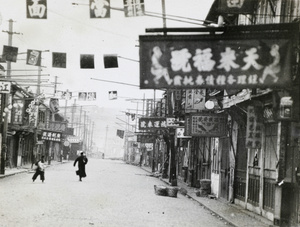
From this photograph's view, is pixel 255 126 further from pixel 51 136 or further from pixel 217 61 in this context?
pixel 51 136

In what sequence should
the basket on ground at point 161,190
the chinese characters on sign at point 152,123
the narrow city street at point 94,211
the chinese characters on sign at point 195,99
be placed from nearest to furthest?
the narrow city street at point 94,211 → the basket on ground at point 161,190 → the chinese characters on sign at point 195,99 → the chinese characters on sign at point 152,123

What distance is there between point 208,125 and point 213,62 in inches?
499

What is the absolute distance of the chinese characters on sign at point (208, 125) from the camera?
22484mm

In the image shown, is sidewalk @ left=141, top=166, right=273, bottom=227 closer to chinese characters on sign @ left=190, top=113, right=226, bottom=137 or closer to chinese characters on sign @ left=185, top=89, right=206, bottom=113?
chinese characters on sign @ left=190, top=113, right=226, bottom=137

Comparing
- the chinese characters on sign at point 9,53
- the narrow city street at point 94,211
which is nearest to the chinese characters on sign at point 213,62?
the narrow city street at point 94,211

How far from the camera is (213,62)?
33.3ft

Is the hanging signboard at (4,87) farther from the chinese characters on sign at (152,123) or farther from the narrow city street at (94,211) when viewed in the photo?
the chinese characters on sign at (152,123)

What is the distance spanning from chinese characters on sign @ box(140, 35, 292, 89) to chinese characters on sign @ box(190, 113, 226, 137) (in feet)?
40.7

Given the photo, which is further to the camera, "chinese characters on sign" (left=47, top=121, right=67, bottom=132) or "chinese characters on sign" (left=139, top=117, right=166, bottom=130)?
"chinese characters on sign" (left=47, top=121, right=67, bottom=132)

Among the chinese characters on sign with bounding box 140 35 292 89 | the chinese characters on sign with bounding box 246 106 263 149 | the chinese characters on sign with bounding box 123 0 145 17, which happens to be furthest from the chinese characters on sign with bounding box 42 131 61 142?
the chinese characters on sign with bounding box 140 35 292 89

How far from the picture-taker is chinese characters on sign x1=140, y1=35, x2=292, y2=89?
1012 centimetres

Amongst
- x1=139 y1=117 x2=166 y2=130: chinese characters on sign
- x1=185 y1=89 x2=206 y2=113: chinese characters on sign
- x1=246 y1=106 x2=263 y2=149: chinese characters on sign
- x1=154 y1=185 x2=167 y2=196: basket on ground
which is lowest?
x1=154 y1=185 x2=167 y2=196: basket on ground

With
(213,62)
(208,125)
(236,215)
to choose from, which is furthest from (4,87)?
(213,62)

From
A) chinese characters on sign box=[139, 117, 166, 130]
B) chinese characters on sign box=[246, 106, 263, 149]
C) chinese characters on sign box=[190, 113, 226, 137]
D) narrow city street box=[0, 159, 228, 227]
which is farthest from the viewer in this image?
chinese characters on sign box=[139, 117, 166, 130]
